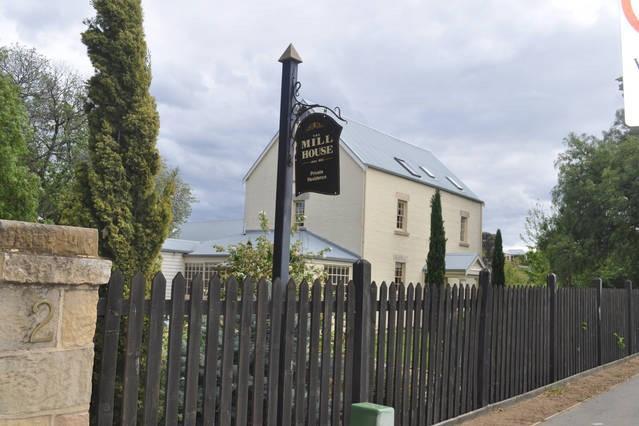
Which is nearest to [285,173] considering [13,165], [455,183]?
[13,165]

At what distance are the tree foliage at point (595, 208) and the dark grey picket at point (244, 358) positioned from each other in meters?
24.8

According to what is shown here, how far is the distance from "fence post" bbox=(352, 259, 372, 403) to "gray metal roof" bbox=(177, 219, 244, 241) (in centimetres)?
3517

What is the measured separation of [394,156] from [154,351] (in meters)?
27.1

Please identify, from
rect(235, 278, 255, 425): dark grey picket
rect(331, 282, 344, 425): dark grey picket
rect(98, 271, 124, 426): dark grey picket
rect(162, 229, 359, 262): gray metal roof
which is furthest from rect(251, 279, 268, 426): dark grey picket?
rect(162, 229, 359, 262): gray metal roof

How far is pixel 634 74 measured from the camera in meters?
1.75

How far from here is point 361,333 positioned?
232 inches

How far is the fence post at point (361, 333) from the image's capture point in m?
5.89

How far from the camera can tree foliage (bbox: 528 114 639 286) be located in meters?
26.4

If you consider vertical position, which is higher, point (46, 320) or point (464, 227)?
point (464, 227)

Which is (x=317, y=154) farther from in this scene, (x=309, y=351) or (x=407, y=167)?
(x=407, y=167)

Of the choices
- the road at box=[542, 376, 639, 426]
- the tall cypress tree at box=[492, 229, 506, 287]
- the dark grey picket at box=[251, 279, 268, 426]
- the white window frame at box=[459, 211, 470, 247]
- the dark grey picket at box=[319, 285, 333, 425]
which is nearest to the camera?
the dark grey picket at box=[251, 279, 268, 426]

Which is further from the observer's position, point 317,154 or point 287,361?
point 317,154

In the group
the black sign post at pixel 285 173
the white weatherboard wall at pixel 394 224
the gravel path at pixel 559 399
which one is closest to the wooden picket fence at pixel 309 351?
the gravel path at pixel 559 399

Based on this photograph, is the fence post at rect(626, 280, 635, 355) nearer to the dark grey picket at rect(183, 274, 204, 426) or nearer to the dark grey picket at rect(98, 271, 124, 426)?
the dark grey picket at rect(183, 274, 204, 426)
